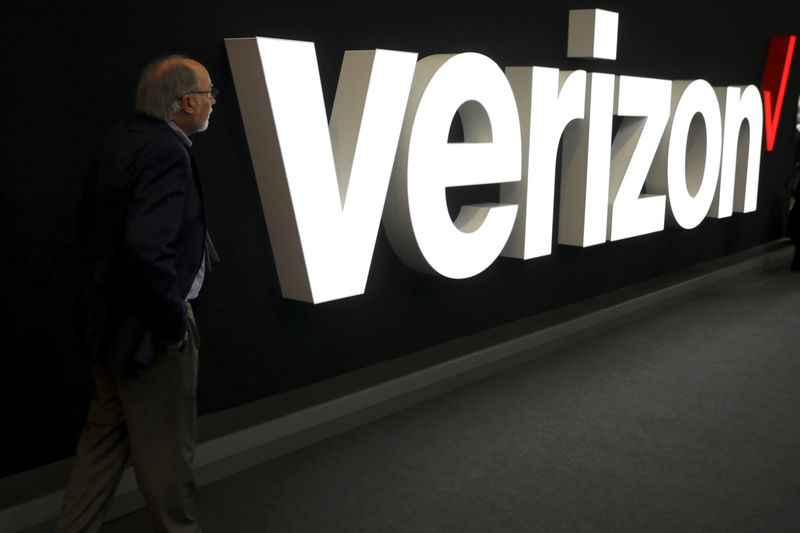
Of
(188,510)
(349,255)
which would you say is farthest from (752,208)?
(188,510)

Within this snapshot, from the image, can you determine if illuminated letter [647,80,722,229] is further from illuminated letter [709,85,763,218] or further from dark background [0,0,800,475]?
dark background [0,0,800,475]

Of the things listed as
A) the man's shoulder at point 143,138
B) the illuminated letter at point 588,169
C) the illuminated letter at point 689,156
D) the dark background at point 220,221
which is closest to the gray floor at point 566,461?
the dark background at point 220,221

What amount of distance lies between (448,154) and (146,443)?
7.17 feet

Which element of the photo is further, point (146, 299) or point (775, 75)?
point (775, 75)

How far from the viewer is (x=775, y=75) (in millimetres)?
7531

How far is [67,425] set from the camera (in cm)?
275

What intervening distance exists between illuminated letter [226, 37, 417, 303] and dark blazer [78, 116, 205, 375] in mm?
936

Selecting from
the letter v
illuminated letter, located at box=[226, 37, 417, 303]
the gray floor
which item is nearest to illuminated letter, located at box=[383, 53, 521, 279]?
illuminated letter, located at box=[226, 37, 417, 303]

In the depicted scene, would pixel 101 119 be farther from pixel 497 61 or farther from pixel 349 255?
pixel 497 61

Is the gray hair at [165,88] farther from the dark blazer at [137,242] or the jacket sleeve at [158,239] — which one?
the jacket sleeve at [158,239]

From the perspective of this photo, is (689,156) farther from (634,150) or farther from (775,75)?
(775,75)

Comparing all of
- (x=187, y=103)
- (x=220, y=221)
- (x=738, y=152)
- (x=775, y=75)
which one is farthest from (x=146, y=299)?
(x=775, y=75)

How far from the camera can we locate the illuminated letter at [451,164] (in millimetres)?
3707

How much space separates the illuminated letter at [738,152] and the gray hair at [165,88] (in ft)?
17.4
